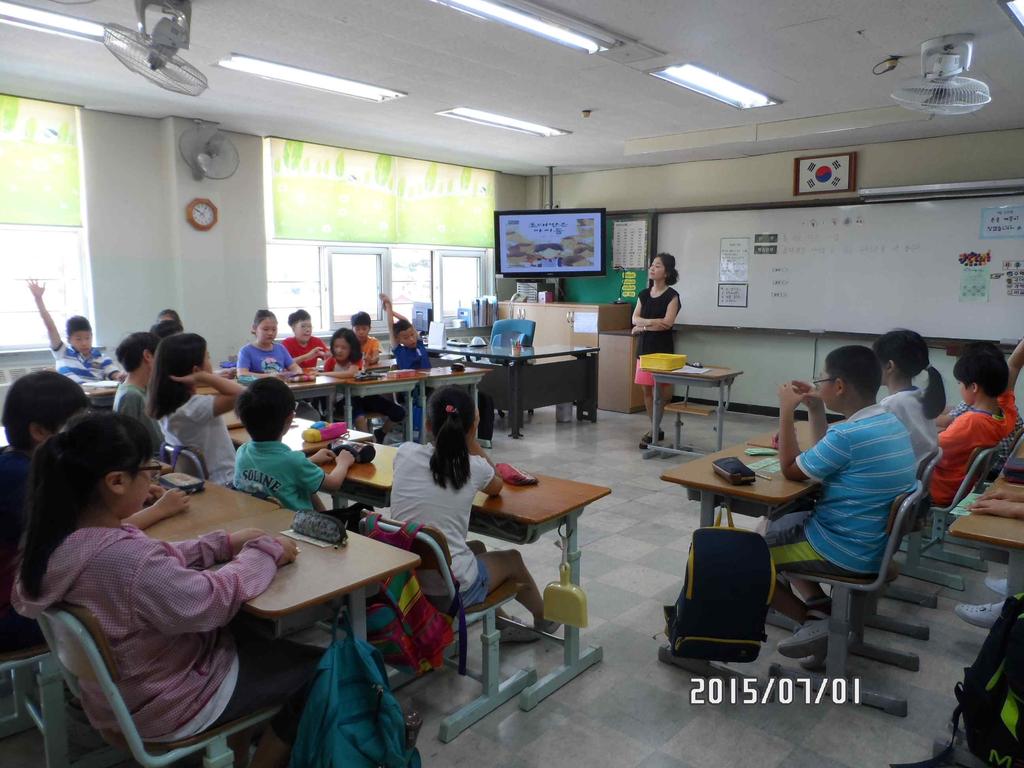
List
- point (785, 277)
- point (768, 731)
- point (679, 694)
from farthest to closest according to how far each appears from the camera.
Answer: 1. point (785, 277)
2. point (679, 694)
3. point (768, 731)

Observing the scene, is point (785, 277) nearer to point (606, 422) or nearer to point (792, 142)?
point (792, 142)

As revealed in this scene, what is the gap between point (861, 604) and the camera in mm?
2746

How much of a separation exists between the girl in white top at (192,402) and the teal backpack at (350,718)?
142 centimetres

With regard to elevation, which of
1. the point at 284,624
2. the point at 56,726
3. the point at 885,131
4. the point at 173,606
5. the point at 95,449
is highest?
the point at 885,131

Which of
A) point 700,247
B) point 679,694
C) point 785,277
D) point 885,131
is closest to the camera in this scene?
point 679,694

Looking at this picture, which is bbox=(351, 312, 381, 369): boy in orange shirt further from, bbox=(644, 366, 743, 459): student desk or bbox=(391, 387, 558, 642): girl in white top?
bbox=(391, 387, 558, 642): girl in white top

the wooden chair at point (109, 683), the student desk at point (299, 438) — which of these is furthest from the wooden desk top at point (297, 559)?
the student desk at point (299, 438)

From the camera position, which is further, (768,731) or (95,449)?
(768,731)

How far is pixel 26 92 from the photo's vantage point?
5.20 m

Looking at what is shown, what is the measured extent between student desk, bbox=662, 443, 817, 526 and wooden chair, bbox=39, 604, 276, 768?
163cm

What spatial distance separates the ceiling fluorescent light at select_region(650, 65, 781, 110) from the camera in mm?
4621

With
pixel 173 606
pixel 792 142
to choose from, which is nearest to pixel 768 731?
pixel 173 606

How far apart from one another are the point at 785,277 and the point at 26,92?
6590 mm

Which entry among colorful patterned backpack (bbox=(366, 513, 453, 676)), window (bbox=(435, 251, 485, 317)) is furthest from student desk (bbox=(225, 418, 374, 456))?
window (bbox=(435, 251, 485, 317))
